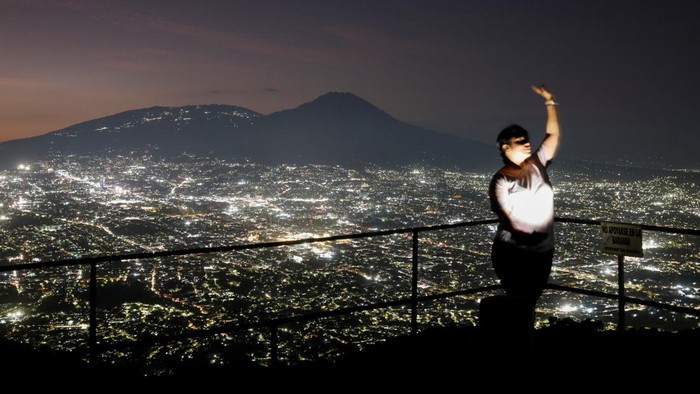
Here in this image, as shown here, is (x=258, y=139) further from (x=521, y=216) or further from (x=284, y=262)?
(x=521, y=216)

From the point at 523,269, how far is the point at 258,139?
533ft

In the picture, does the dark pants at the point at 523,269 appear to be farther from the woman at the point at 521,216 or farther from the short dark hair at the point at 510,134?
the short dark hair at the point at 510,134

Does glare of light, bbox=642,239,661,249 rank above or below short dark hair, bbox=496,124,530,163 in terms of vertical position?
below

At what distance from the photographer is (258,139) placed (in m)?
162

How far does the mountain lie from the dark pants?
137 meters

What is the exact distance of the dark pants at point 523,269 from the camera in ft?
11.3

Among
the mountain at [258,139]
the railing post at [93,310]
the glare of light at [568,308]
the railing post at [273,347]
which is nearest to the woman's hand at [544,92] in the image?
the railing post at [273,347]

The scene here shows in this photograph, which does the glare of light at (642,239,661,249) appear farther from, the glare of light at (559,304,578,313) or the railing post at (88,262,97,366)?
the railing post at (88,262,97,366)

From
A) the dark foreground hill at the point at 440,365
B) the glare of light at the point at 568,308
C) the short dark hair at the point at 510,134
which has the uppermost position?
the short dark hair at the point at 510,134

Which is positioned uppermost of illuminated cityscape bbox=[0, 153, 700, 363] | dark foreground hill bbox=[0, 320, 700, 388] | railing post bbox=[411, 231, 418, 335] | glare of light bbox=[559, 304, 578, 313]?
railing post bbox=[411, 231, 418, 335]

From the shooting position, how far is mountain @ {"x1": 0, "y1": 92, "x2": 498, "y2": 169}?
490 ft

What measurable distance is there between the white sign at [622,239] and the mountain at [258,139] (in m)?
136

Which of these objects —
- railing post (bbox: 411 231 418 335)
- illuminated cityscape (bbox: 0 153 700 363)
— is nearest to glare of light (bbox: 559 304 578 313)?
illuminated cityscape (bbox: 0 153 700 363)

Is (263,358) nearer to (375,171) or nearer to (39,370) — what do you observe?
(39,370)
